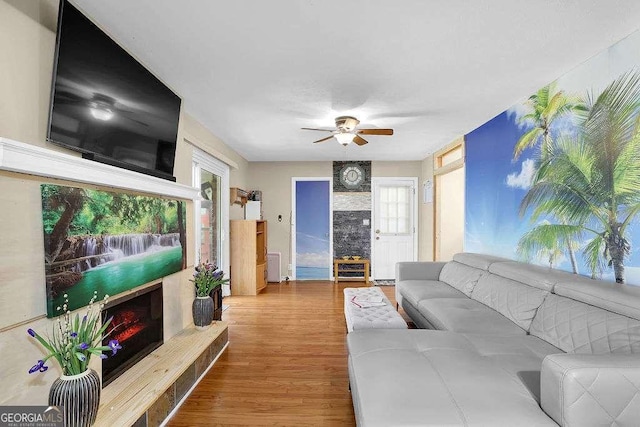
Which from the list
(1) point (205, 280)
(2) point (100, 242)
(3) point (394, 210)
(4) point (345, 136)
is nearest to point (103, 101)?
(2) point (100, 242)

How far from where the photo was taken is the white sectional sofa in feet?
3.72

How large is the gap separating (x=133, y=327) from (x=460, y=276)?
312cm

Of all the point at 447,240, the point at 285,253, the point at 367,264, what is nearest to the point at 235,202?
the point at 285,253

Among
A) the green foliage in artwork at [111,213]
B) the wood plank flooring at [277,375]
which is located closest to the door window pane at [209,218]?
the wood plank flooring at [277,375]

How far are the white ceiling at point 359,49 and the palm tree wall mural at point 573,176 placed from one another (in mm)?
244

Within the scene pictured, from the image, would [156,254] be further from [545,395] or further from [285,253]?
[285,253]

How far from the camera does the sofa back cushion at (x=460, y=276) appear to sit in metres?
2.93

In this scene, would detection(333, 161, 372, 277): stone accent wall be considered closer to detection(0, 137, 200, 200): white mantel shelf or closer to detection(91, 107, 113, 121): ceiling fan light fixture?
detection(0, 137, 200, 200): white mantel shelf

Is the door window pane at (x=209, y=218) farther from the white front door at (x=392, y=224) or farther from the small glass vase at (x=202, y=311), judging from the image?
the white front door at (x=392, y=224)

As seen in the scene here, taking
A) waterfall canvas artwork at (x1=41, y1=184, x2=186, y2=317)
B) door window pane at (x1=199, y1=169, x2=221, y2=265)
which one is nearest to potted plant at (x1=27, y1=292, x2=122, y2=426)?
waterfall canvas artwork at (x1=41, y1=184, x2=186, y2=317)

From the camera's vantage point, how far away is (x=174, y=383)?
6.21ft

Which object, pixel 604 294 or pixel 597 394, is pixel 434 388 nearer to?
pixel 597 394

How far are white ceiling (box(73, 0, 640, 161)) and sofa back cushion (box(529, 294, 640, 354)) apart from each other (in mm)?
1698

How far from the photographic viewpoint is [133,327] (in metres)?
2.12
